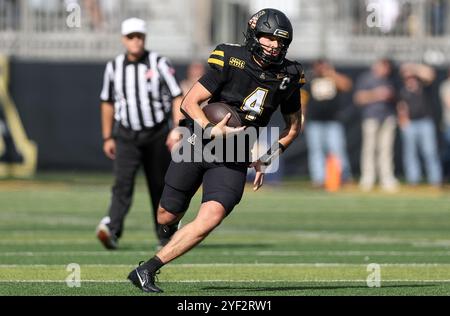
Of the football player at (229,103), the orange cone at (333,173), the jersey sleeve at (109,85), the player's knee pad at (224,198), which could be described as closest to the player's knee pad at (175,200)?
the football player at (229,103)

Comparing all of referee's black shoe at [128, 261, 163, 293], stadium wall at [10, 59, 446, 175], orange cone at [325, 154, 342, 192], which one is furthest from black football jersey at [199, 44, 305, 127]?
stadium wall at [10, 59, 446, 175]

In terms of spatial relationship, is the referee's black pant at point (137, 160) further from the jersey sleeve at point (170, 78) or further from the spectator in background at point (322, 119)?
the spectator in background at point (322, 119)

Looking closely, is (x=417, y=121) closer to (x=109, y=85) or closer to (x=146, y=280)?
(x=109, y=85)

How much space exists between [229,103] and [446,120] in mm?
14442

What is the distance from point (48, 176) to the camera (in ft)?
73.9

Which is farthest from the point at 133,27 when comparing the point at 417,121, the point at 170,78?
the point at 417,121

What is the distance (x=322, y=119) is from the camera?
21.6 meters

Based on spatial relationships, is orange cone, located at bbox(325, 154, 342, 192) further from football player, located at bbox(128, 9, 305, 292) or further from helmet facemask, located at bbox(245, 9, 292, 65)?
helmet facemask, located at bbox(245, 9, 292, 65)

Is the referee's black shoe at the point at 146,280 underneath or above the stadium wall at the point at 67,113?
above

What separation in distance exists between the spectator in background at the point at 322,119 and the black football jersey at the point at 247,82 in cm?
1327

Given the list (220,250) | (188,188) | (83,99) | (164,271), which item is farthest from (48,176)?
(188,188)

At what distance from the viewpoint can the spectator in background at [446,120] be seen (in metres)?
21.8
